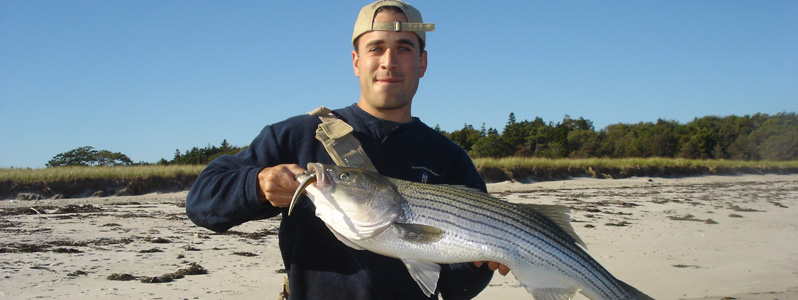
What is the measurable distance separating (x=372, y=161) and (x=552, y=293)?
1375mm

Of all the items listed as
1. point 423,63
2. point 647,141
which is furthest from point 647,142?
point 423,63

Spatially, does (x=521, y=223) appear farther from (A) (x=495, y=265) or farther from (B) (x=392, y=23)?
(B) (x=392, y=23)

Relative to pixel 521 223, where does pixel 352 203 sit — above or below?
above

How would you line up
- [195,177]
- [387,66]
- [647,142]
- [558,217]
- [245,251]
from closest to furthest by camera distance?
[558,217], [387,66], [245,251], [195,177], [647,142]

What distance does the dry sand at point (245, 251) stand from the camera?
6418 mm

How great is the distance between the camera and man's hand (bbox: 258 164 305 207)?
2.68 metres

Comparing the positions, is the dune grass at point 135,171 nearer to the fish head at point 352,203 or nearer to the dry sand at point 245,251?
the dry sand at point 245,251

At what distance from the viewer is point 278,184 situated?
8.80 ft

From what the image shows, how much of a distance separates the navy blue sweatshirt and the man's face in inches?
6.5

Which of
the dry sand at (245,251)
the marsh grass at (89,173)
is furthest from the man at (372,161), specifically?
the marsh grass at (89,173)

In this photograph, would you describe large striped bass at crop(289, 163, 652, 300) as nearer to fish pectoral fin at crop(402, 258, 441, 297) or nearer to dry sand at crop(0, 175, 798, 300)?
fish pectoral fin at crop(402, 258, 441, 297)

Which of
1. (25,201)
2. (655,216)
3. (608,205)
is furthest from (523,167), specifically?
(25,201)

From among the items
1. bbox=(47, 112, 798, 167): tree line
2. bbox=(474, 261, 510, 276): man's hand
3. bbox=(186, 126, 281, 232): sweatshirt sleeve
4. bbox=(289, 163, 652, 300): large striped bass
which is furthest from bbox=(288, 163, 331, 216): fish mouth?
bbox=(47, 112, 798, 167): tree line

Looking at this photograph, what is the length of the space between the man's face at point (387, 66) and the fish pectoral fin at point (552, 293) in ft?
4.80
